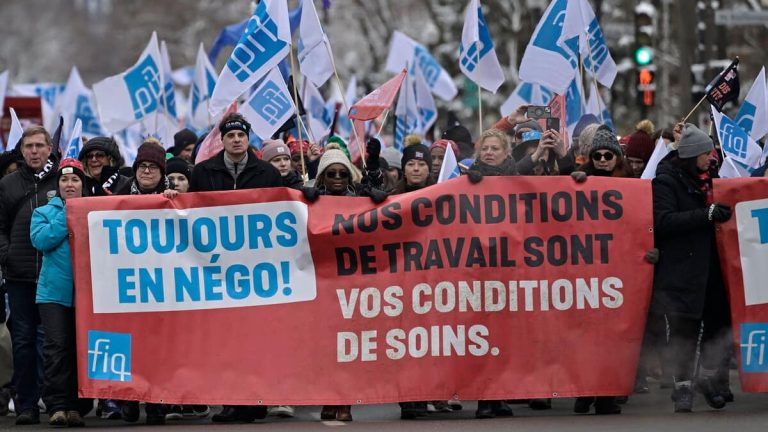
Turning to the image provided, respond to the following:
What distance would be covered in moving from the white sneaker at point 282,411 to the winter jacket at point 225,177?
4.83 ft

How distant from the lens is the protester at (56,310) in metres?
11.0

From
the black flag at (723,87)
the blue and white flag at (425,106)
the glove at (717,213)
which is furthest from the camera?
the blue and white flag at (425,106)

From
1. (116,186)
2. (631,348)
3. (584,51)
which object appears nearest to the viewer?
(631,348)

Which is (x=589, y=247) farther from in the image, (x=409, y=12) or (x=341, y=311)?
(x=409, y=12)

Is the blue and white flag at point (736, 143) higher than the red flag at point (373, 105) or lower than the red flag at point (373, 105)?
lower

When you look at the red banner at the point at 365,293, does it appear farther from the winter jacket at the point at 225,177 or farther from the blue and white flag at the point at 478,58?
the blue and white flag at the point at 478,58

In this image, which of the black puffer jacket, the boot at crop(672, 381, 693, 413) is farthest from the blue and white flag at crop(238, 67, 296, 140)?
the boot at crop(672, 381, 693, 413)

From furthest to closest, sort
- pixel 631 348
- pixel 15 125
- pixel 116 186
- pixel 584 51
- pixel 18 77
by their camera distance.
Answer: pixel 18 77 < pixel 584 51 < pixel 15 125 < pixel 116 186 < pixel 631 348

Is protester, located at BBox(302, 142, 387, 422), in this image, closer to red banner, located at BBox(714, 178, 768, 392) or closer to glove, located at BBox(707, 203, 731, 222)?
glove, located at BBox(707, 203, 731, 222)

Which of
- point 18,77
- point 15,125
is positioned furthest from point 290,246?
point 18,77

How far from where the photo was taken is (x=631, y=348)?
10938mm

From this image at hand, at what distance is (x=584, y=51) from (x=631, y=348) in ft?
18.4

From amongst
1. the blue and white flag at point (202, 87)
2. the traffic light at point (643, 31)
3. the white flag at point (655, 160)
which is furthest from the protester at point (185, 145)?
the traffic light at point (643, 31)

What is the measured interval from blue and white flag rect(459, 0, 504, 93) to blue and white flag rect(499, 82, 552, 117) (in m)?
3.03
